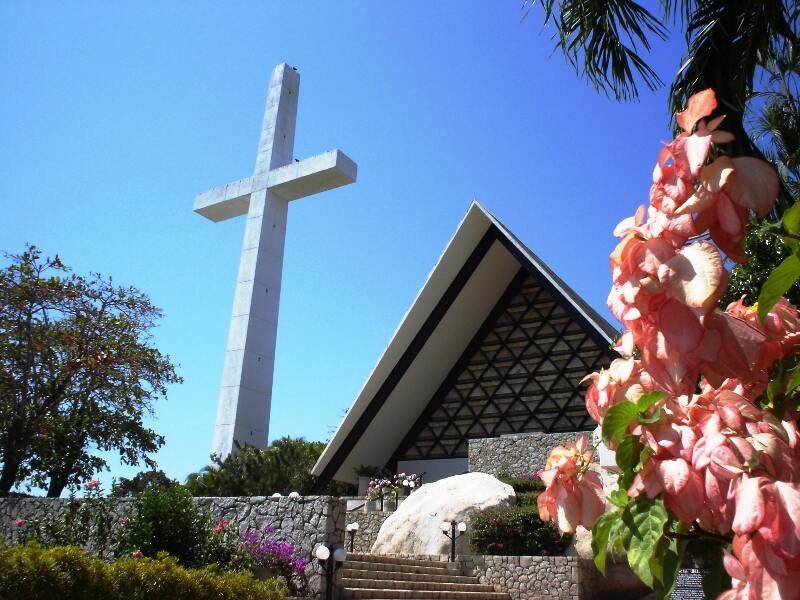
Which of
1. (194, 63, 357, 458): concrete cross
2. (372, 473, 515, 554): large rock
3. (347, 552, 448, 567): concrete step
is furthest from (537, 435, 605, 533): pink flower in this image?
(194, 63, 357, 458): concrete cross

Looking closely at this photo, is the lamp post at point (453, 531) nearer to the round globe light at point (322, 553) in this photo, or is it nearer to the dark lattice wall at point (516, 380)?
the round globe light at point (322, 553)

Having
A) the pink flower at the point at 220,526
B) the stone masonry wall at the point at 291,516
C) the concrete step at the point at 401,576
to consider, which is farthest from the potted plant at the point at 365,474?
the pink flower at the point at 220,526

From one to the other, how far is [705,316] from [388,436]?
20.4 metres

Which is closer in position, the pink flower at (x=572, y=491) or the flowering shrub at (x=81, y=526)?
the pink flower at (x=572, y=491)

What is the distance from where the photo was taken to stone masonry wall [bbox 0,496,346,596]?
35.0ft

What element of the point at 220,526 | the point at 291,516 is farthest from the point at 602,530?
the point at 220,526

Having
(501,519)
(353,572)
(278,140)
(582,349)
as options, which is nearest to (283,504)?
(353,572)

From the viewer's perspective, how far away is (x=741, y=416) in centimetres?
92

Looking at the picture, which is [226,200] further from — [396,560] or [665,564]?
[665,564]

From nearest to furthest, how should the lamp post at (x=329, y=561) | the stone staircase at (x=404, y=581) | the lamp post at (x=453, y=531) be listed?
the lamp post at (x=329, y=561), the stone staircase at (x=404, y=581), the lamp post at (x=453, y=531)

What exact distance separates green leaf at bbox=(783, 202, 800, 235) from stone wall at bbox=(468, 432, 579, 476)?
16904 millimetres

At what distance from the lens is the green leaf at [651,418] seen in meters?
0.96

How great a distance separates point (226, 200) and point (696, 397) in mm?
20273

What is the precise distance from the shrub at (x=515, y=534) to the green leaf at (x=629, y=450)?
1253 centimetres
